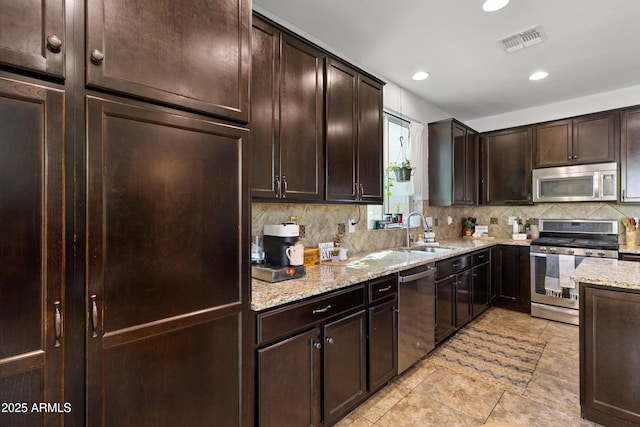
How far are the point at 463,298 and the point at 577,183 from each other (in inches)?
86.9

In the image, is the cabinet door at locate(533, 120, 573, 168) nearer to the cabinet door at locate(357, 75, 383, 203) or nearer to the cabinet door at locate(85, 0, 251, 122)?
the cabinet door at locate(357, 75, 383, 203)

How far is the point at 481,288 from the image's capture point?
3.69 meters

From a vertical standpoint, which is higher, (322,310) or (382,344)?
(322,310)

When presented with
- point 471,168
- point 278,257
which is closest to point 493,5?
point 278,257

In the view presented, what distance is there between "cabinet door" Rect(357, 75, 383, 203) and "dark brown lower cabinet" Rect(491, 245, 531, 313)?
247cm

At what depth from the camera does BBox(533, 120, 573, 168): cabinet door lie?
12.6 ft

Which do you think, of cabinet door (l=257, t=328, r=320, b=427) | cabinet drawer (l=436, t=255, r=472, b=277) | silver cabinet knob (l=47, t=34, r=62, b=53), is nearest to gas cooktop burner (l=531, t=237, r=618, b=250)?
cabinet drawer (l=436, t=255, r=472, b=277)

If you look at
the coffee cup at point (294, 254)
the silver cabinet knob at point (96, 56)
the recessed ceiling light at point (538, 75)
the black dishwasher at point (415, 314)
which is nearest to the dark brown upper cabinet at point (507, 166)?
the recessed ceiling light at point (538, 75)

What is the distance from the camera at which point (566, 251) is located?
11.6 feet


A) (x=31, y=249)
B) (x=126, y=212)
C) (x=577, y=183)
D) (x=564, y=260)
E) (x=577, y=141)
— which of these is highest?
(x=577, y=141)

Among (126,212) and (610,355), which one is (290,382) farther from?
(610,355)

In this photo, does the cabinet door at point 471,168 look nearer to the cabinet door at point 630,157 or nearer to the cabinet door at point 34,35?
the cabinet door at point 630,157

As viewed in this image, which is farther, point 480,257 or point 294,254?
point 480,257

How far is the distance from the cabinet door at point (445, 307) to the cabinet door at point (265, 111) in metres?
1.90
